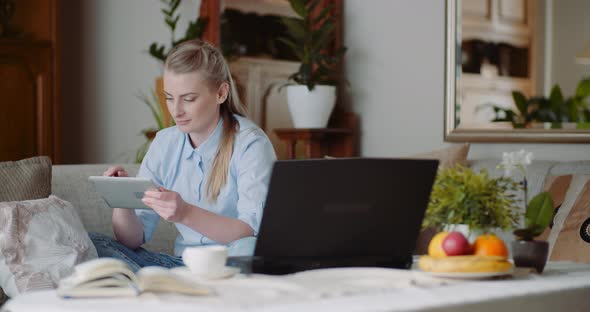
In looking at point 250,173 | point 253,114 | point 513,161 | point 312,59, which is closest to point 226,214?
point 250,173

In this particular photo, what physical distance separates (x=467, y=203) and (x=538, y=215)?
21cm

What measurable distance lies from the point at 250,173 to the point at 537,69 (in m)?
1.76

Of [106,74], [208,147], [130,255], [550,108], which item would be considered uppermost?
[106,74]

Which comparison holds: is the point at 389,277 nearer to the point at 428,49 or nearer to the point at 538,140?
the point at 538,140

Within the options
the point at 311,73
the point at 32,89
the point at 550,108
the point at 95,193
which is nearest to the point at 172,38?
the point at 32,89

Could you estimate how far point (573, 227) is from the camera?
295 centimetres

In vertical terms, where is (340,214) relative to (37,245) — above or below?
above

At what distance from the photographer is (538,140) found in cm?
368

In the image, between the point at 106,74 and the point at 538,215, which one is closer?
the point at 538,215

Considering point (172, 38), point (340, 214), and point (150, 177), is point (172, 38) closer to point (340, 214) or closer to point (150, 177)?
point (150, 177)

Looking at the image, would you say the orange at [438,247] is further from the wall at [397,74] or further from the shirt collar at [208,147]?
the wall at [397,74]

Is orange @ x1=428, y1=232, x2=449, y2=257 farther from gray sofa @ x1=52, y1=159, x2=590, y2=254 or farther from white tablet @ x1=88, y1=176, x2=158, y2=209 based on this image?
gray sofa @ x1=52, y1=159, x2=590, y2=254

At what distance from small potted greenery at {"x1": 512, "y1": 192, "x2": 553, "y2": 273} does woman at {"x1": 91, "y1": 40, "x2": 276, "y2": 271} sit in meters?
0.77

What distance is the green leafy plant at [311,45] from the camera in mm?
4348
